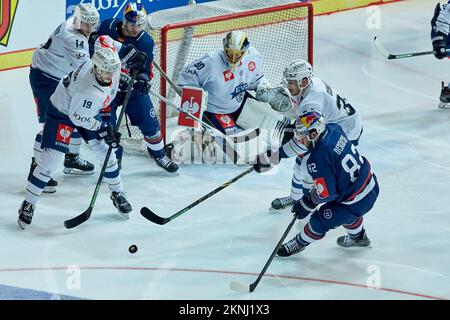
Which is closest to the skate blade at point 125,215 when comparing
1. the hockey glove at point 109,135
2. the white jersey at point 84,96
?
the hockey glove at point 109,135

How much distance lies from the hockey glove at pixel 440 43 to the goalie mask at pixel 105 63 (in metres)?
3.38

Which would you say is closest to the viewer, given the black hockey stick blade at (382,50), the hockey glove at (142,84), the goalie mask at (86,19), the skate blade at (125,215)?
the skate blade at (125,215)

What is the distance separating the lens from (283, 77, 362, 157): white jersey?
20.7ft

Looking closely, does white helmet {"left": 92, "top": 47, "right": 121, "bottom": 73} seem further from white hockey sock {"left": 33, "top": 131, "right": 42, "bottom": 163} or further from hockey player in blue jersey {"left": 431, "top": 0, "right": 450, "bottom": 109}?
hockey player in blue jersey {"left": 431, "top": 0, "right": 450, "bottom": 109}

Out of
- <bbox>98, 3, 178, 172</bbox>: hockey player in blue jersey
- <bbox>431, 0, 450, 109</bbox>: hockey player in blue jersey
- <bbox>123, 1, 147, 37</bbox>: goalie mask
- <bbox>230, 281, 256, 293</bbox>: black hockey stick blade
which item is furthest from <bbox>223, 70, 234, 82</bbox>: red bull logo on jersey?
<bbox>431, 0, 450, 109</bbox>: hockey player in blue jersey

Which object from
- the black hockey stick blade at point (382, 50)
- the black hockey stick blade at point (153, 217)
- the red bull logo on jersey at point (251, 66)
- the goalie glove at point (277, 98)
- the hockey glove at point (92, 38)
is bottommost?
the black hockey stick blade at point (382, 50)

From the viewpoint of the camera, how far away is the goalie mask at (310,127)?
5742mm

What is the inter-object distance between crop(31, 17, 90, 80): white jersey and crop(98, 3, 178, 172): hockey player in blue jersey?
0.90 ft

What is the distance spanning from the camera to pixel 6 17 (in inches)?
351

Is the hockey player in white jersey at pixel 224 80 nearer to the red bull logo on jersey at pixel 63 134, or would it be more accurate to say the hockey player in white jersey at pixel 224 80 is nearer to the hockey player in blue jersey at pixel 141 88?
the hockey player in blue jersey at pixel 141 88

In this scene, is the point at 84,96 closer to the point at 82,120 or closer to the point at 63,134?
the point at 82,120

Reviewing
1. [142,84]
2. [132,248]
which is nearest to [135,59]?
[142,84]

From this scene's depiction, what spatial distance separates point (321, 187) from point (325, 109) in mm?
763

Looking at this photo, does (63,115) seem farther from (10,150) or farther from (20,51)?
Result: (20,51)
